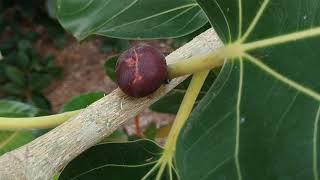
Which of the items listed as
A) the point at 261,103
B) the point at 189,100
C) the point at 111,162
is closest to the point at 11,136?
the point at 111,162

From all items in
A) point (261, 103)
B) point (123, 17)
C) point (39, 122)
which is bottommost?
point (261, 103)

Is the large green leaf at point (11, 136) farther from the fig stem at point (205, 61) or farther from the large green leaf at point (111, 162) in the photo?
the fig stem at point (205, 61)

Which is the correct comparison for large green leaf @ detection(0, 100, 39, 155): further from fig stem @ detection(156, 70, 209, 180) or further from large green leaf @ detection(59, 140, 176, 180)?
fig stem @ detection(156, 70, 209, 180)

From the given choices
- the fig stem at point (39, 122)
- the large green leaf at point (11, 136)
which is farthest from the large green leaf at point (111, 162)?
the large green leaf at point (11, 136)

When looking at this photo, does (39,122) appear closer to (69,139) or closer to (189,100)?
(69,139)

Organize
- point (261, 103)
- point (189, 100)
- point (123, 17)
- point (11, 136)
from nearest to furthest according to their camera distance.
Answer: point (261, 103), point (189, 100), point (123, 17), point (11, 136)
